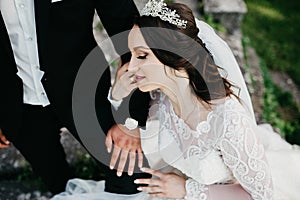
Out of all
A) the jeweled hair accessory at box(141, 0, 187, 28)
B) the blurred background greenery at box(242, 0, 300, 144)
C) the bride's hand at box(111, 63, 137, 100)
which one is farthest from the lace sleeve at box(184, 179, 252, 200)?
the blurred background greenery at box(242, 0, 300, 144)

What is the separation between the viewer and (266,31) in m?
4.57

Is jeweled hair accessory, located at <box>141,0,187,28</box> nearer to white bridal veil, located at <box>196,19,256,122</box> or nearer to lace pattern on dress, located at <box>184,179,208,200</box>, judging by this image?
white bridal veil, located at <box>196,19,256,122</box>

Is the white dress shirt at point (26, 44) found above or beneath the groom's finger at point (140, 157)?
above

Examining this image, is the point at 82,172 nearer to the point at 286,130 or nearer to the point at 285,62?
the point at 286,130

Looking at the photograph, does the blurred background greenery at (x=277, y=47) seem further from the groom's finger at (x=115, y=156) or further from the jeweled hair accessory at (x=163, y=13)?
the jeweled hair accessory at (x=163, y=13)

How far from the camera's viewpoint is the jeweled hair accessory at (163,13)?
1856 mm

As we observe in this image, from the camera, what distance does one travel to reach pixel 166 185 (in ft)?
7.23

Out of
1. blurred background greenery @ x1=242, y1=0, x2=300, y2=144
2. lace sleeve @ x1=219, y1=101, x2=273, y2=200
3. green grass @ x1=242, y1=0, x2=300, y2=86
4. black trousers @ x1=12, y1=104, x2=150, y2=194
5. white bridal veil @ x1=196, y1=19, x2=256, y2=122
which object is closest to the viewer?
lace sleeve @ x1=219, y1=101, x2=273, y2=200

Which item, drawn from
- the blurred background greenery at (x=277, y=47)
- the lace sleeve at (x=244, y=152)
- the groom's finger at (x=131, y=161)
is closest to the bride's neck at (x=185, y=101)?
the lace sleeve at (x=244, y=152)

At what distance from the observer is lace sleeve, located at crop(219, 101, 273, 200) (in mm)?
1961

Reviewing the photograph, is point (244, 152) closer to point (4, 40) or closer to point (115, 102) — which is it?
point (115, 102)

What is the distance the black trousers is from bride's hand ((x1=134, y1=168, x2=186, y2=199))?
0.47 ft

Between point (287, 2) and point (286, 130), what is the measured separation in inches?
67.7

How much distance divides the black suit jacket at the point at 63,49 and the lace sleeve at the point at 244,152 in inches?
17.3
